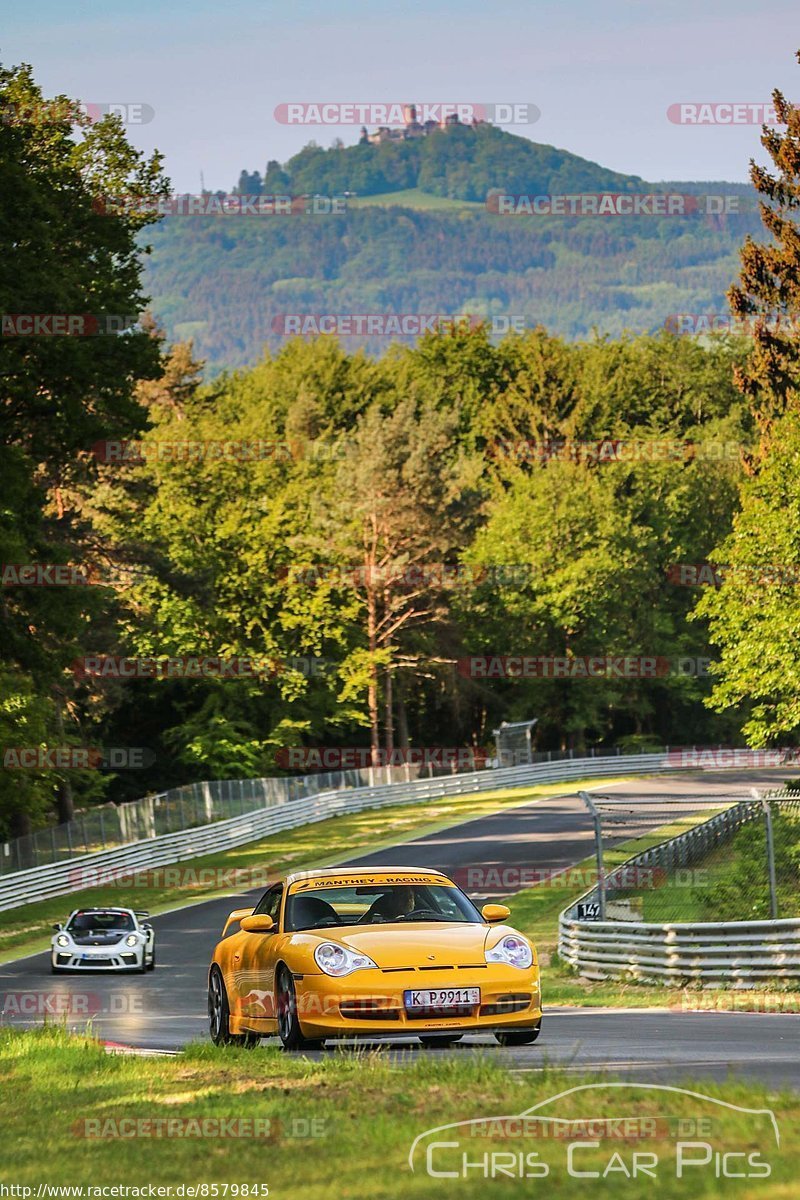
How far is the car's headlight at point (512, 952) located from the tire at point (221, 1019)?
7.34 feet

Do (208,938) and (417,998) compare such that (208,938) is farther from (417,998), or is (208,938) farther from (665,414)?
(665,414)

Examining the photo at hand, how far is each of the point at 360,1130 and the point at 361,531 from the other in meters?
68.3

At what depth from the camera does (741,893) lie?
95.1 ft

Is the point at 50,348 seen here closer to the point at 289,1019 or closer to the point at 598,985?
the point at 598,985

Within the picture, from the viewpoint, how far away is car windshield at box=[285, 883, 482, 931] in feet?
41.1

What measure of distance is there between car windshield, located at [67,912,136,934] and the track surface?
87 cm

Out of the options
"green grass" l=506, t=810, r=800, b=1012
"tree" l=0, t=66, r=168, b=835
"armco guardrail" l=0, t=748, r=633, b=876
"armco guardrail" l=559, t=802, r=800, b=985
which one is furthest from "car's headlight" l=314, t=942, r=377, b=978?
"armco guardrail" l=0, t=748, r=633, b=876

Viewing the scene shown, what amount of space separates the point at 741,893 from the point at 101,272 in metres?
20.5

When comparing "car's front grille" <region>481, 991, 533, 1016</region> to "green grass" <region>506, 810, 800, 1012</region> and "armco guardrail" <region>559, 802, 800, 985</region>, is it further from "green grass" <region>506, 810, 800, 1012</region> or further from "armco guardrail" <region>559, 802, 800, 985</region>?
"armco guardrail" <region>559, 802, 800, 985</region>

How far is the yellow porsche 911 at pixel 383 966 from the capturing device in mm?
11539

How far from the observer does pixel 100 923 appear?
30.0m

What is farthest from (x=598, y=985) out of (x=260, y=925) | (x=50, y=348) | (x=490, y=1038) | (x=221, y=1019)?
(x=50, y=348)

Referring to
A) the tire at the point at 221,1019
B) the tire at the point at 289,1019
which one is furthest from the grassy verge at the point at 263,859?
the tire at the point at 289,1019

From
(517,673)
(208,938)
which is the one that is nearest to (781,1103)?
(208,938)
